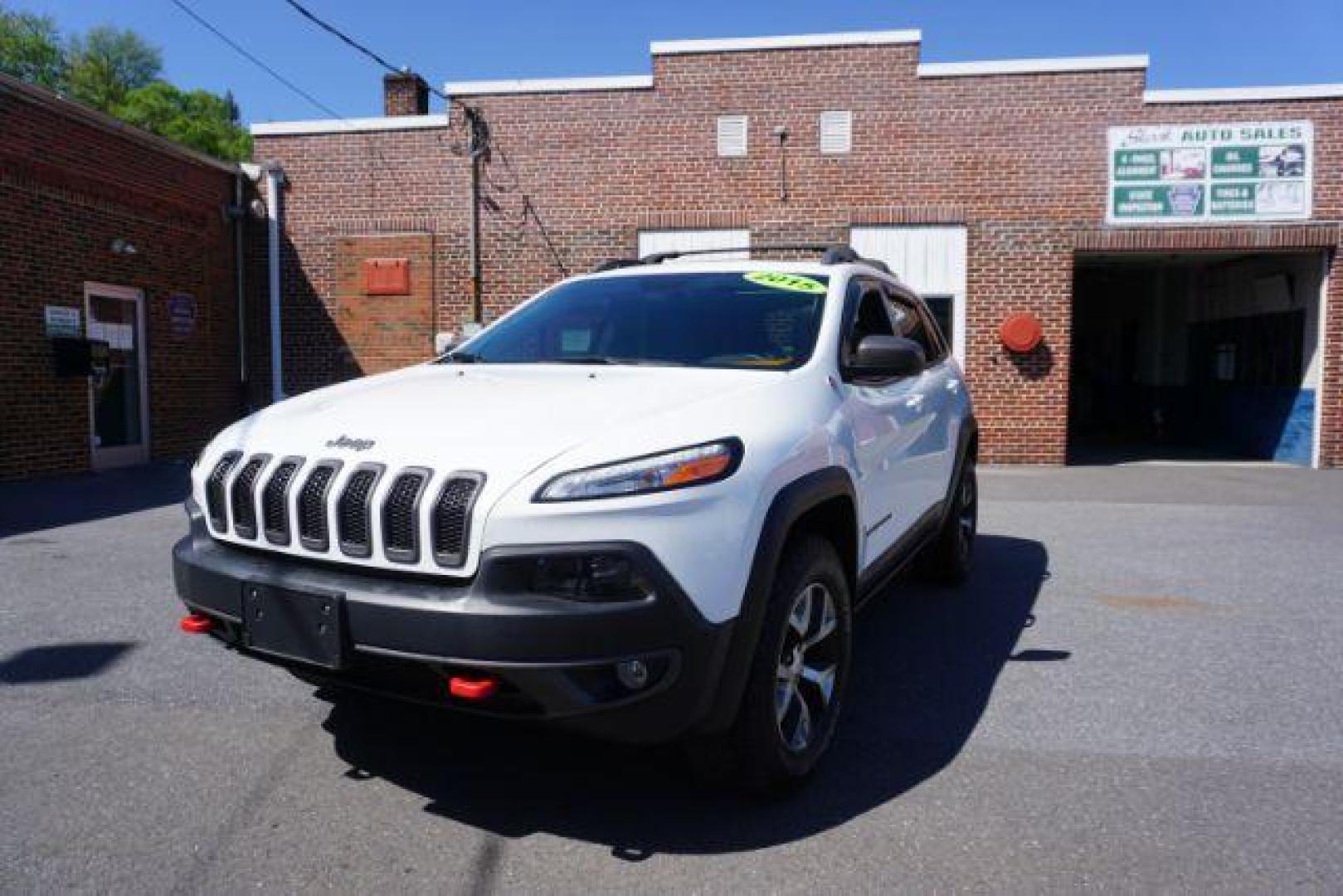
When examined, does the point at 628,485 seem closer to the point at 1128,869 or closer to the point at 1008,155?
the point at 1128,869

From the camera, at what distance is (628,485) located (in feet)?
7.78

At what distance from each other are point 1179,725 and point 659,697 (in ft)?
7.53

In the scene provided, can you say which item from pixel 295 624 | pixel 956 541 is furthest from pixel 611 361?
pixel 956 541

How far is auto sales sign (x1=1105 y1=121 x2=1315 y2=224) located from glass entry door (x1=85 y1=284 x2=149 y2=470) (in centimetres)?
1254

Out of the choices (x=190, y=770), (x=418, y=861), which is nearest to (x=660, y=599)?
(x=418, y=861)

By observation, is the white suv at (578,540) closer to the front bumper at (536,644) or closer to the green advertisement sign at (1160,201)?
the front bumper at (536,644)

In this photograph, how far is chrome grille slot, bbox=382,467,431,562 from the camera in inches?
94.3

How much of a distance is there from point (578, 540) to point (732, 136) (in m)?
11.5

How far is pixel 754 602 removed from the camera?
2525mm

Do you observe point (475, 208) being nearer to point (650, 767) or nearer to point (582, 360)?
point (582, 360)

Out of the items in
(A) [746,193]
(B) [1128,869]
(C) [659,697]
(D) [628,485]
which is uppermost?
(A) [746,193]

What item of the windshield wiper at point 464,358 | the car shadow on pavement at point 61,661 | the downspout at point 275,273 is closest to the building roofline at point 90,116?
the downspout at point 275,273

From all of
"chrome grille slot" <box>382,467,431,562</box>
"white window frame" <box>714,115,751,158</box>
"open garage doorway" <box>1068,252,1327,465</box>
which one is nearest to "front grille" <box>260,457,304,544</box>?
"chrome grille slot" <box>382,467,431,562</box>

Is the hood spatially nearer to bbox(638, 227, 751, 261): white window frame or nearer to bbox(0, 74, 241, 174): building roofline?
bbox(0, 74, 241, 174): building roofline
